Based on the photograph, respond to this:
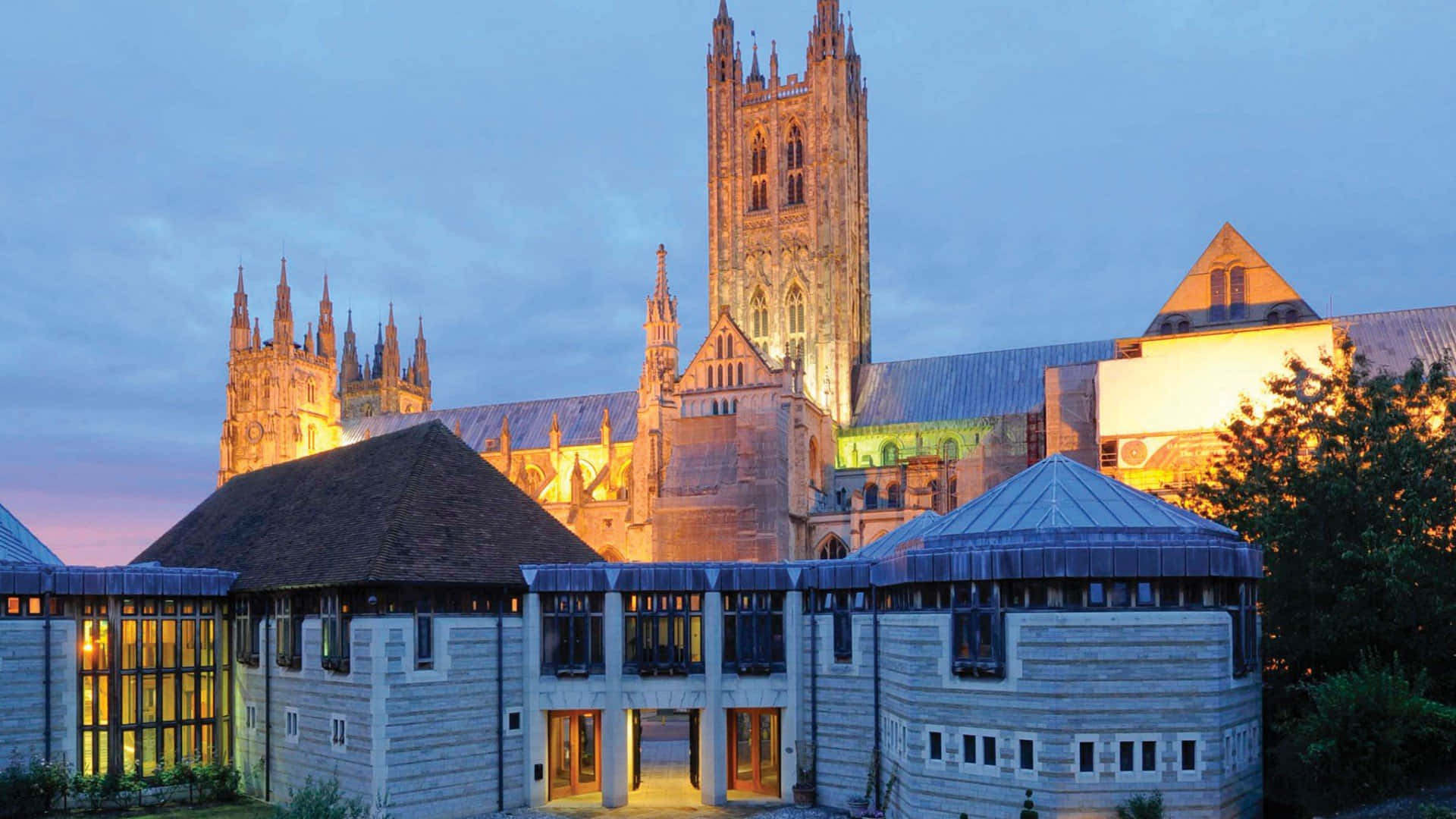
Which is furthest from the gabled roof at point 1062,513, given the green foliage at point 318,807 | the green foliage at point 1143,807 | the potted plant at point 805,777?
the green foliage at point 318,807

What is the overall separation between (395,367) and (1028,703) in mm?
102378

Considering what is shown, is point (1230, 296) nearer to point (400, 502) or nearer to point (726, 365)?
point (726, 365)

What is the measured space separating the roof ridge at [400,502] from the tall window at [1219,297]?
3817 centimetres

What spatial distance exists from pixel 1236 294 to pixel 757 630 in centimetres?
3457

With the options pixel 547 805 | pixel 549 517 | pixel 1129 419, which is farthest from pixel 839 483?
pixel 547 805

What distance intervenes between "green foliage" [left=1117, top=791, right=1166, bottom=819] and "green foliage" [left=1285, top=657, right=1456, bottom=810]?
463 centimetres

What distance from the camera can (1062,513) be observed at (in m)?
28.6

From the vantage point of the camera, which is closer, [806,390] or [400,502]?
[400,502]

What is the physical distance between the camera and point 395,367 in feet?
396

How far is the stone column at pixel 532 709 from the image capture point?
37.0 meters

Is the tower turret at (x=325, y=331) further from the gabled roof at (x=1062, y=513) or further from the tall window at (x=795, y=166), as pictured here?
the gabled roof at (x=1062, y=513)

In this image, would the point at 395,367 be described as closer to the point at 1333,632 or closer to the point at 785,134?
the point at 785,134

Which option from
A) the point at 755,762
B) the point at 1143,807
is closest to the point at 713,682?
the point at 755,762

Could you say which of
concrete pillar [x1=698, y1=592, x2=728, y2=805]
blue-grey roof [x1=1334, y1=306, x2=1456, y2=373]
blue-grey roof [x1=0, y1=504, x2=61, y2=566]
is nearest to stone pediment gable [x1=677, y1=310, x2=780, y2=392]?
blue-grey roof [x1=1334, y1=306, x2=1456, y2=373]
